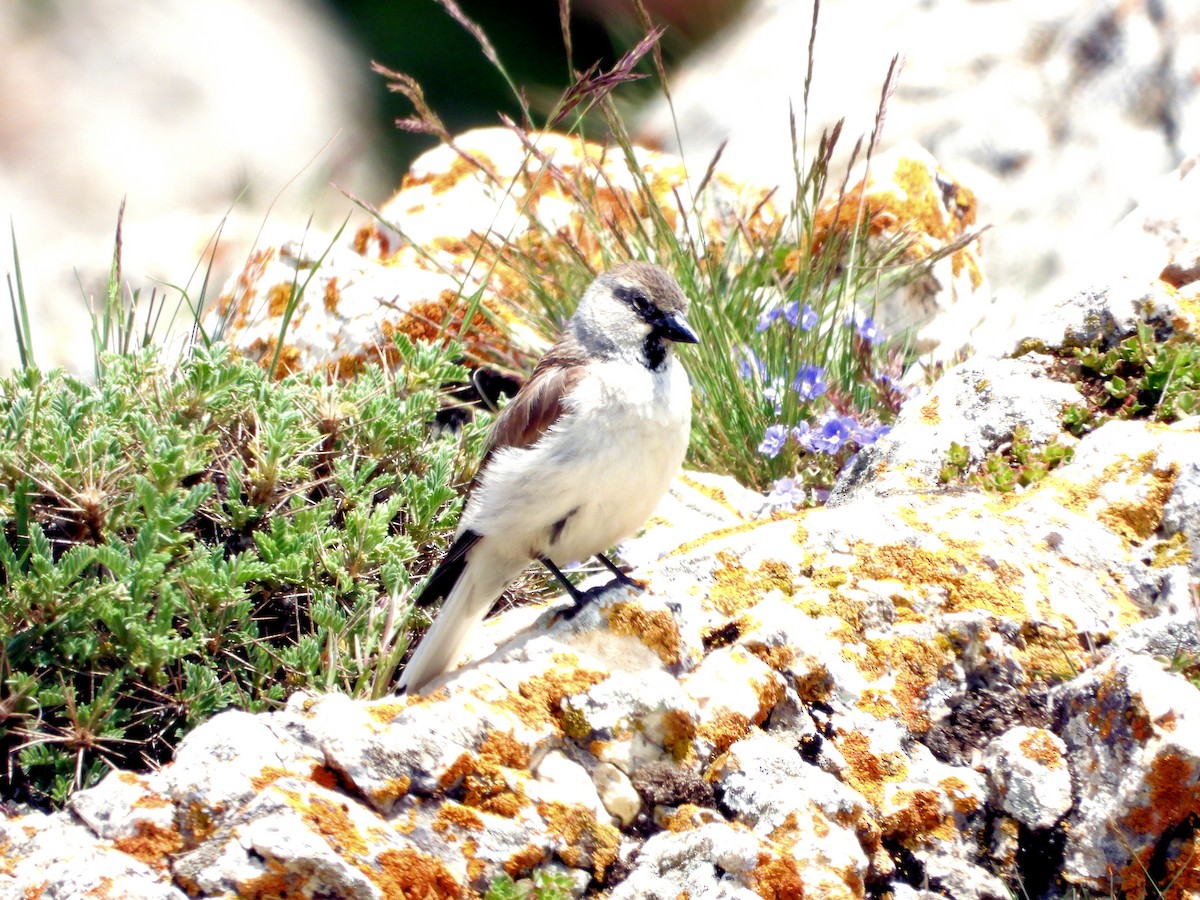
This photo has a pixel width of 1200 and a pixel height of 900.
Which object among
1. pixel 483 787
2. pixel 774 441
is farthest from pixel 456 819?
pixel 774 441

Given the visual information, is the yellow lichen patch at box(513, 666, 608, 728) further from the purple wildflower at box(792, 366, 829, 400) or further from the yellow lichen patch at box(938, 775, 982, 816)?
the purple wildflower at box(792, 366, 829, 400)

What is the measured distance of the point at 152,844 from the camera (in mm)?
2018

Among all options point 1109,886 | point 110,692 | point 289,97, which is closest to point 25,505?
point 110,692

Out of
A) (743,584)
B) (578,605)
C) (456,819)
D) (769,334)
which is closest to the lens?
(456,819)

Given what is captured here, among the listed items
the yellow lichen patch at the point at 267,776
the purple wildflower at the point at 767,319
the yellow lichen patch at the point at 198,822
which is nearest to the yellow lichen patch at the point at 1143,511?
the purple wildflower at the point at 767,319

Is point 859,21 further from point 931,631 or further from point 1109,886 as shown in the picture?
point 1109,886

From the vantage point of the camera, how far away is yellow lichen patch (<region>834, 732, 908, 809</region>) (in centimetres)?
230

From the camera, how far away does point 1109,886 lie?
6.84 ft

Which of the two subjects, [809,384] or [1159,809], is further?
[809,384]

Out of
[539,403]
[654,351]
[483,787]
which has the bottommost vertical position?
[483,787]

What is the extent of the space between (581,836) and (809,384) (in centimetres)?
243

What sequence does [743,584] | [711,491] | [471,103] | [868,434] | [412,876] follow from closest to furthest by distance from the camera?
[412,876] → [743,584] → [868,434] → [711,491] → [471,103]

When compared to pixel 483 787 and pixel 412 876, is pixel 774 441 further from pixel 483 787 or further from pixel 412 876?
pixel 412 876

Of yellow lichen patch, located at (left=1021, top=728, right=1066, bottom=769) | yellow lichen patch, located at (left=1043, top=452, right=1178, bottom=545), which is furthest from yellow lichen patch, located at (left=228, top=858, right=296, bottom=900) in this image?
yellow lichen patch, located at (left=1043, top=452, right=1178, bottom=545)
